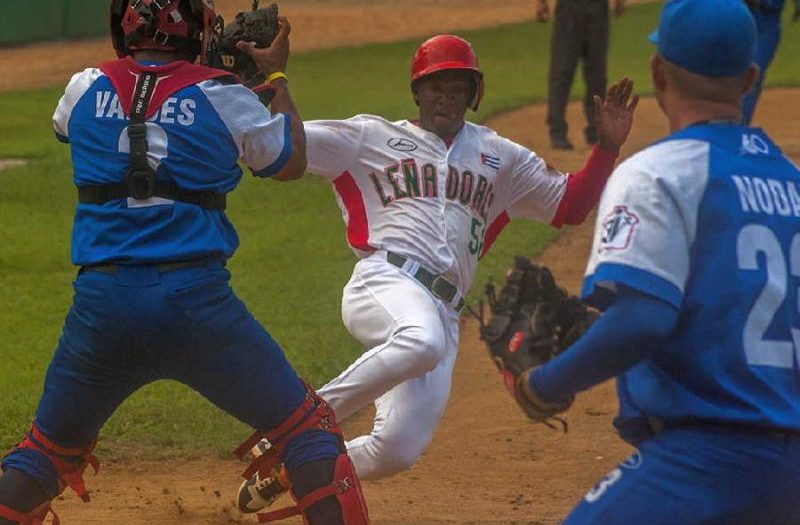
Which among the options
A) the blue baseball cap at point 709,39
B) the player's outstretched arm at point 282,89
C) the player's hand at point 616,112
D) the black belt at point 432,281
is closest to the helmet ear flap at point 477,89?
the black belt at point 432,281

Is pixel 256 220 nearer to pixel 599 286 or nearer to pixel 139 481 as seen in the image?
pixel 139 481

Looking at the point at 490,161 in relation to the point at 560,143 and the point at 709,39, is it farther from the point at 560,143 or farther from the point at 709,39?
the point at 560,143

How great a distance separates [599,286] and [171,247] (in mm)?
1753

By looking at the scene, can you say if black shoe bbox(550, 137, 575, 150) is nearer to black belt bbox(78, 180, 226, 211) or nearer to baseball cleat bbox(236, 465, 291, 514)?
baseball cleat bbox(236, 465, 291, 514)

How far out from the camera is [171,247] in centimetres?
494

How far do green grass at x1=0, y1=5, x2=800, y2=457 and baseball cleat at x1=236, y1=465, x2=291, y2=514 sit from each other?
1313 millimetres

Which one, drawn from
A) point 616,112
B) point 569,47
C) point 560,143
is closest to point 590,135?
point 560,143

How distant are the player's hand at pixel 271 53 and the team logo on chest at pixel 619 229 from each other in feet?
6.83

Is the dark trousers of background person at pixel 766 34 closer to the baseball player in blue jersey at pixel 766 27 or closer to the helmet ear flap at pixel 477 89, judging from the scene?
the baseball player in blue jersey at pixel 766 27

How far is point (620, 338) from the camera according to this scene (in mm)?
3527

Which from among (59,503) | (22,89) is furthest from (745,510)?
(22,89)

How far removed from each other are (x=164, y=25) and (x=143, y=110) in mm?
303

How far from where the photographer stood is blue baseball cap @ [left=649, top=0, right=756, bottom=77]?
3.72m

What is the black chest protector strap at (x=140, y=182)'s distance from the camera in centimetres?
492
